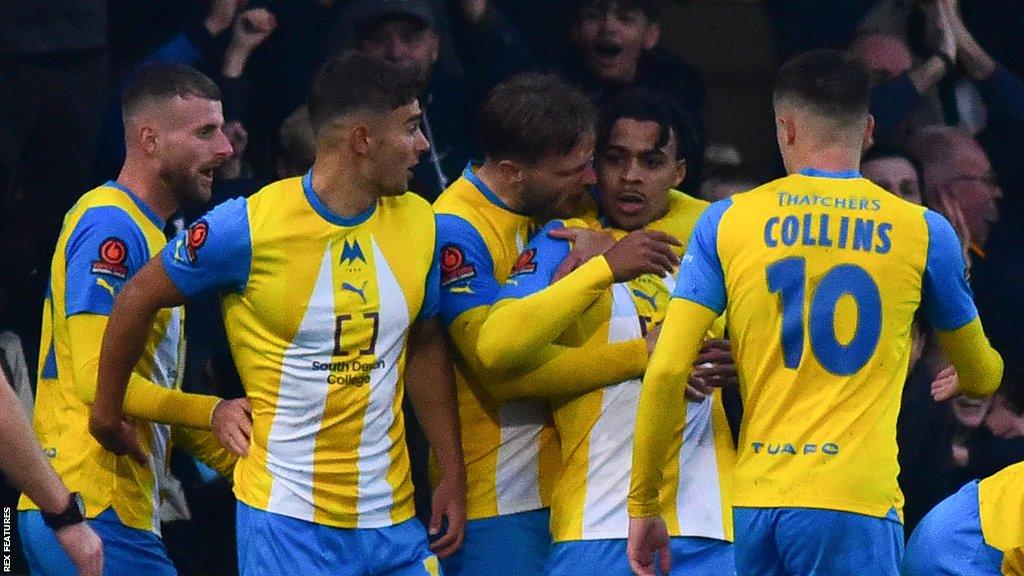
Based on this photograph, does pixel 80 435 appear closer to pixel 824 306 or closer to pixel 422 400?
pixel 422 400

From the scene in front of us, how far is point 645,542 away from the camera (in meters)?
4.95

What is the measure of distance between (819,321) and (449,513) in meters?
1.17

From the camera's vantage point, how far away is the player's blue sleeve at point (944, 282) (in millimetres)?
4785

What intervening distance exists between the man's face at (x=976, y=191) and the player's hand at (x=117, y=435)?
3.89 meters

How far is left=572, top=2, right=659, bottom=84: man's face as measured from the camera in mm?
7668

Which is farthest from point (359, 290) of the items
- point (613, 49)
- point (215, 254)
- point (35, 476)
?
point (613, 49)

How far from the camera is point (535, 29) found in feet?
25.2

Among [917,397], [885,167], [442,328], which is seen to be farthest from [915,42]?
[442,328]

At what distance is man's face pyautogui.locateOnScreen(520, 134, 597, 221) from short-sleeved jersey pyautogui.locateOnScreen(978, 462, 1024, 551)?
1385 mm

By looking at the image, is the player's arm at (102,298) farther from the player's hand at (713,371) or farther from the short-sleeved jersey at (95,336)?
the player's hand at (713,371)

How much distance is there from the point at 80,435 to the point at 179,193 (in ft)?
2.58

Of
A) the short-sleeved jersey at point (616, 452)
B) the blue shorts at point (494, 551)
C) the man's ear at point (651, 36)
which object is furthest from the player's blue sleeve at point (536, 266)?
the man's ear at point (651, 36)

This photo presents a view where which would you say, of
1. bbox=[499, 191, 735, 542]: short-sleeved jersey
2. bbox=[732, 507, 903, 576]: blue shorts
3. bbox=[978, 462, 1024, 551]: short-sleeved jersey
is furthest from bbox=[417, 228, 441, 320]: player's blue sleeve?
bbox=[978, 462, 1024, 551]: short-sleeved jersey

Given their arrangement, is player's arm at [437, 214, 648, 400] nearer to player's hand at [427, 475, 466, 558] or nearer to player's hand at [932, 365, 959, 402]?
player's hand at [427, 475, 466, 558]
